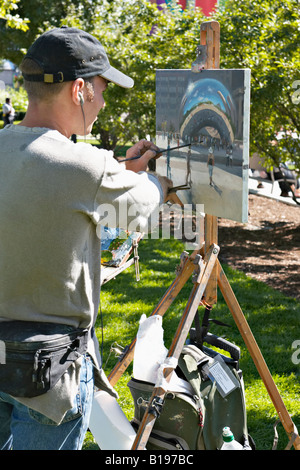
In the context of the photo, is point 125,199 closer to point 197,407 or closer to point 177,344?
point 177,344

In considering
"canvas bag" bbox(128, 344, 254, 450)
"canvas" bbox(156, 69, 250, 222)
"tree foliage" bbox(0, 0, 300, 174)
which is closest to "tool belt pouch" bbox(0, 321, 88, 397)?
"canvas bag" bbox(128, 344, 254, 450)

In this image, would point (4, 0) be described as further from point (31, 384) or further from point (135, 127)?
point (31, 384)

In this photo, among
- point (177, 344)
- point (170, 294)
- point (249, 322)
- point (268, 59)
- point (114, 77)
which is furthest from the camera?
point (268, 59)

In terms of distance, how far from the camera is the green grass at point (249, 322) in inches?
147

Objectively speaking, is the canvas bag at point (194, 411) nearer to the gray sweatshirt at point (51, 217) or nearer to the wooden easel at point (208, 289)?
the wooden easel at point (208, 289)

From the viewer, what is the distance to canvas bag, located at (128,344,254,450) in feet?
9.02

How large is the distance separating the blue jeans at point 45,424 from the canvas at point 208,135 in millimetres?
1040

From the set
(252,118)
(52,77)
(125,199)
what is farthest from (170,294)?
(252,118)

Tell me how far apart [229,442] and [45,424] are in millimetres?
1127

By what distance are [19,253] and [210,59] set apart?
143 centimetres

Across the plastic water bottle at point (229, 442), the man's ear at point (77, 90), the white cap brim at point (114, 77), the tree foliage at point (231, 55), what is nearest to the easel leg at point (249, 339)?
the plastic water bottle at point (229, 442)

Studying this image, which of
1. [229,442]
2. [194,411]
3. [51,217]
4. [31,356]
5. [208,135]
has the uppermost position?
[208,135]

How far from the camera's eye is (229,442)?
275 cm

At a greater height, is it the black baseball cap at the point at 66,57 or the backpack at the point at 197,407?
the black baseball cap at the point at 66,57
